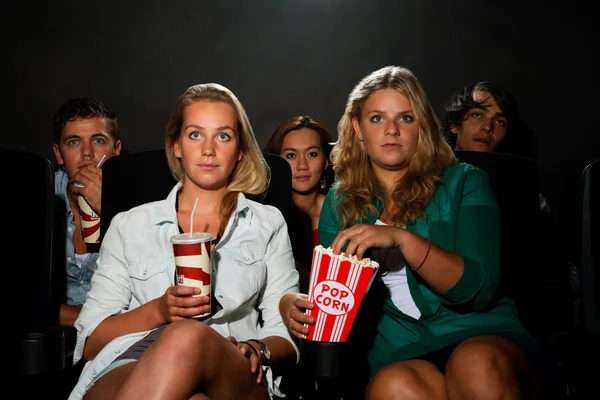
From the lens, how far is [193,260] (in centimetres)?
158

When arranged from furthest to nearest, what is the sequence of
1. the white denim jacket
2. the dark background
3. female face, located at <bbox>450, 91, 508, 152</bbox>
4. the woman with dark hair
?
the dark background
the woman with dark hair
female face, located at <bbox>450, 91, 508, 152</bbox>
the white denim jacket

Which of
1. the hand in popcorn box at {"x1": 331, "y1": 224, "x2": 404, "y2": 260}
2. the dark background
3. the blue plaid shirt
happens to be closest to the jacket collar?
the hand in popcorn box at {"x1": 331, "y1": 224, "x2": 404, "y2": 260}

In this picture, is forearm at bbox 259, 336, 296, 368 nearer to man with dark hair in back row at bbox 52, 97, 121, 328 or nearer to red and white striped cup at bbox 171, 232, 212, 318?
red and white striped cup at bbox 171, 232, 212, 318

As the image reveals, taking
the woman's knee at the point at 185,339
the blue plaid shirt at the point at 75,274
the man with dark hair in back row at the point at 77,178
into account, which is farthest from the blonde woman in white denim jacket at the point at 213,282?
the blue plaid shirt at the point at 75,274

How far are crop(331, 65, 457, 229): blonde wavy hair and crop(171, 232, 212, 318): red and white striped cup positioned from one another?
54 cm

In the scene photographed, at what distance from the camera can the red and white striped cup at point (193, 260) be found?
1579 mm

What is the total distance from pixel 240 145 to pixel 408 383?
35.4 inches

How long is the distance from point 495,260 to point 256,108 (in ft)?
6.63

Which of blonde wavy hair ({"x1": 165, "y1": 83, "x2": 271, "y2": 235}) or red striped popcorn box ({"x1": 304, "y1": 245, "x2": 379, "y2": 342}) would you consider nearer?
red striped popcorn box ({"x1": 304, "y1": 245, "x2": 379, "y2": 342})

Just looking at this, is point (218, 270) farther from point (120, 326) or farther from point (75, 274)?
point (75, 274)

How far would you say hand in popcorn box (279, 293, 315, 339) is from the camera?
1.65 meters

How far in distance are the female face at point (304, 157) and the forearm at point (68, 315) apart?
1.22 m

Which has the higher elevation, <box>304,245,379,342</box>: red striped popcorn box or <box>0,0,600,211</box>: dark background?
<box>0,0,600,211</box>: dark background

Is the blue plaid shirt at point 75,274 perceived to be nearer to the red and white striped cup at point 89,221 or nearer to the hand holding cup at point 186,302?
the red and white striped cup at point 89,221
